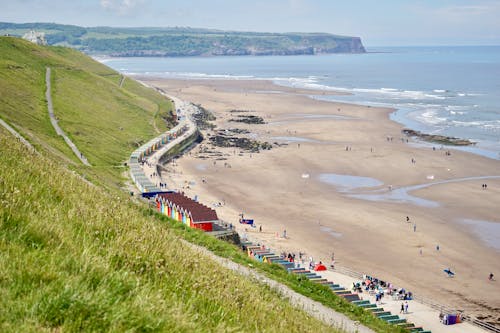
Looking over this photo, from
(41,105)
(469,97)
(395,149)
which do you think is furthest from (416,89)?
(41,105)

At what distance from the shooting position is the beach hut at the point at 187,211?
29406 mm

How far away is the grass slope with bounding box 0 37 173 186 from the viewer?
2013 inches

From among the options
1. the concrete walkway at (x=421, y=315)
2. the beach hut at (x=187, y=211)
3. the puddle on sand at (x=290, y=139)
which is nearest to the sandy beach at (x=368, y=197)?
the puddle on sand at (x=290, y=139)

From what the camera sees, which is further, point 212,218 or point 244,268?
point 212,218

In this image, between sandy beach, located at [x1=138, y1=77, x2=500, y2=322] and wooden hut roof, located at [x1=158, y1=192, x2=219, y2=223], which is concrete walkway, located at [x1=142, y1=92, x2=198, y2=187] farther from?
wooden hut roof, located at [x1=158, y1=192, x2=219, y2=223]

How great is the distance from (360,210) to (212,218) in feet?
66.7

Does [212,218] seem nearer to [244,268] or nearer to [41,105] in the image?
[244,268]

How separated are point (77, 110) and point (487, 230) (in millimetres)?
47865

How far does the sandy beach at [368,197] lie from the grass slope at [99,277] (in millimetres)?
23702

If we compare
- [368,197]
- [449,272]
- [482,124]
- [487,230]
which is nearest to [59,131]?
[368,197]

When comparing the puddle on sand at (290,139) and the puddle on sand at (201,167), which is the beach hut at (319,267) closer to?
the puddle on sand at (201,167)

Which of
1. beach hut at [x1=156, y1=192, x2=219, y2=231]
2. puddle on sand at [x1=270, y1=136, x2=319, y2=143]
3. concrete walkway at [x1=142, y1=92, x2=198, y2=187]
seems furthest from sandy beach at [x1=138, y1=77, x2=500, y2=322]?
beach hut at [x1=156, y1=192, x2=219, y2=231]

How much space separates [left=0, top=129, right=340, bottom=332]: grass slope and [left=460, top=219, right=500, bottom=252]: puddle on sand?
33530 mm

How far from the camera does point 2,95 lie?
57375mm
